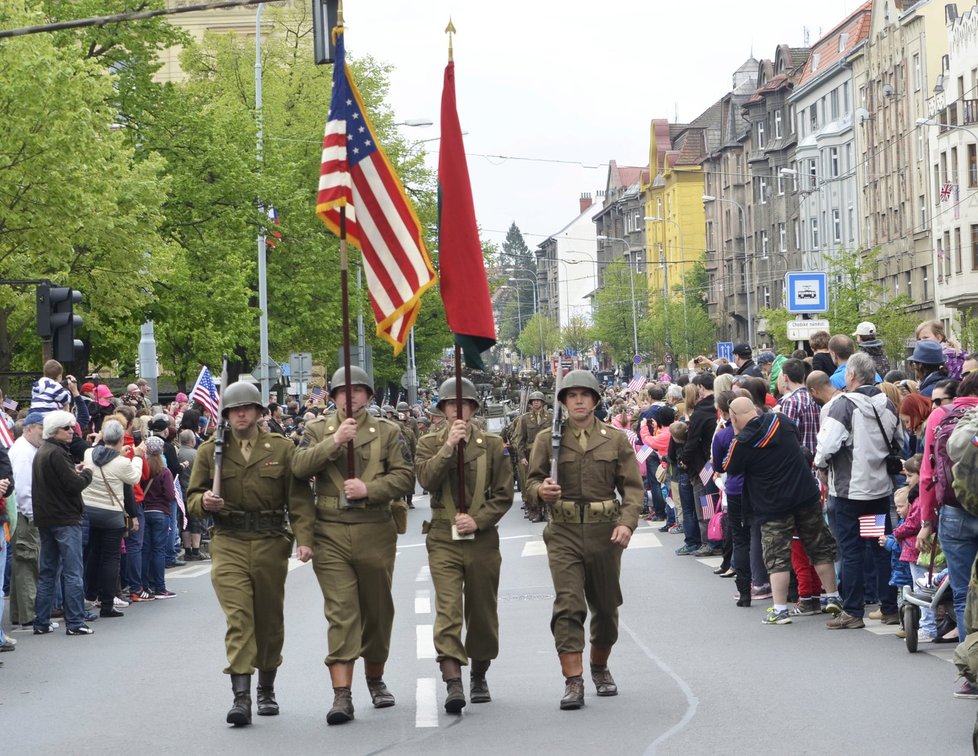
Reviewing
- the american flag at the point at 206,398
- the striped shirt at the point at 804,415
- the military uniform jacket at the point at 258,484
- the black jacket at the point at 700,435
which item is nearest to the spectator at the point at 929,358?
the striped shirt at the point at 804,415

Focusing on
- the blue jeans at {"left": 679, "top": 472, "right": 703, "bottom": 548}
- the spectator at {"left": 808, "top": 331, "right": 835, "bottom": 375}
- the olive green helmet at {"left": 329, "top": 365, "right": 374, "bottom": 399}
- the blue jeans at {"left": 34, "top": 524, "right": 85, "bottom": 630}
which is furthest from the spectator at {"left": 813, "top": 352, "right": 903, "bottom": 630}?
the blue jeans at {"left": 679, "top": 472, "right": 703, "bottom": 548}

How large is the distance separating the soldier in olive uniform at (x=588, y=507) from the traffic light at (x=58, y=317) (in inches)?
464

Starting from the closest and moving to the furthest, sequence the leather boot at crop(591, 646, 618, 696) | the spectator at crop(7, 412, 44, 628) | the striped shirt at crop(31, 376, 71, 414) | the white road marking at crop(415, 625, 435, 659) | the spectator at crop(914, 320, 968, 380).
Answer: the leather boot at crop(591, 646, 618, 696) → the white road marking at crop(415, 625, 435, 659) → the spectator at crop(7, 412, 44, 628) → the spectator at crop(914, 320, 968, 380) → the striped shirt at crop(31, 376, 71, 414)

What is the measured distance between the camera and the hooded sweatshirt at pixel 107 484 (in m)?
17.0

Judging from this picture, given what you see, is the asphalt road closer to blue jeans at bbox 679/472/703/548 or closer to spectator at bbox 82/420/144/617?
Answer: spectator at bbox 82/420/144/617

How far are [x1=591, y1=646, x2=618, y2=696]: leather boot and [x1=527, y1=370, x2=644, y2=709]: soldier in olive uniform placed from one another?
0.01 m

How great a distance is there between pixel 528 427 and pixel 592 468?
51.6ft

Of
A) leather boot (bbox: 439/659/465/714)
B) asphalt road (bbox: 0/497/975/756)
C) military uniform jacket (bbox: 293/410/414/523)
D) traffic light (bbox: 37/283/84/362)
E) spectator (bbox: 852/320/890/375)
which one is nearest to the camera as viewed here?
asphalt road (bbox: 0/497/975/756)

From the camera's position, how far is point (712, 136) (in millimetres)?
122188

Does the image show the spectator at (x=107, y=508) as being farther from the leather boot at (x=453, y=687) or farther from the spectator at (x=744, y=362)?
the leather boot at (x=453, y=687)

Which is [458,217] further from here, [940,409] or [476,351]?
[940,409]

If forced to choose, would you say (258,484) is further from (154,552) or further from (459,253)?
(154,552)

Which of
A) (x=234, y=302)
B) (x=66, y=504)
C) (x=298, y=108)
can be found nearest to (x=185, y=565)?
(x=66, y=504)

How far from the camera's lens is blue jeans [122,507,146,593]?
18.3 m
